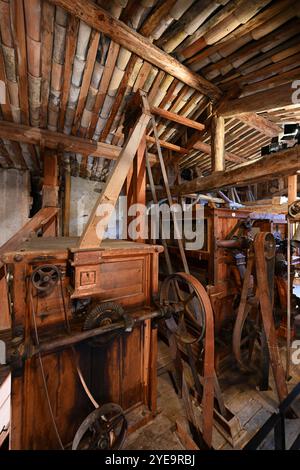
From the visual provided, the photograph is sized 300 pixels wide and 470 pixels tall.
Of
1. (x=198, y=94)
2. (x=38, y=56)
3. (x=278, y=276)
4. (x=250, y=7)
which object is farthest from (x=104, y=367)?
(x=198, y=94)

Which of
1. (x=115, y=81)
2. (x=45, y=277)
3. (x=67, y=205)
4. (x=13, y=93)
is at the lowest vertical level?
(x=45, y=277)

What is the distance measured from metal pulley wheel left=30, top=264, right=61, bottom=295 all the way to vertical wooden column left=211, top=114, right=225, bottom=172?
338 cm

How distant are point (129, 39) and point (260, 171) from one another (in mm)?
2544

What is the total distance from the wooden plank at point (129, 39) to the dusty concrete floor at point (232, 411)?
14.7 ft

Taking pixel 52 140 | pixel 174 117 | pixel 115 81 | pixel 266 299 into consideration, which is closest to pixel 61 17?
pixel 115 81

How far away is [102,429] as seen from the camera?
1.66 metres

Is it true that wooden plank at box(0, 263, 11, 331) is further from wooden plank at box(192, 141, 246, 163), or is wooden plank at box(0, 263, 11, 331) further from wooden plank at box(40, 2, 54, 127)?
wooden plank at box(192, 141, 246, 163)

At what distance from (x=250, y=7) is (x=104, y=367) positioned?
407 cm

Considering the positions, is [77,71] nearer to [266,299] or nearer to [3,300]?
[3,300]

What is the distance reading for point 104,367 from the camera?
6.47 ft

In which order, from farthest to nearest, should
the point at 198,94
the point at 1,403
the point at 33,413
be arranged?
the point at 198,94
the point at 1,403
the point at 33,413

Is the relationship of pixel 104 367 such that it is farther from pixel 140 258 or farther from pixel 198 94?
pixel 198 94

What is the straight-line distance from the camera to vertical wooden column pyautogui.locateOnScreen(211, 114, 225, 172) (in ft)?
11.8

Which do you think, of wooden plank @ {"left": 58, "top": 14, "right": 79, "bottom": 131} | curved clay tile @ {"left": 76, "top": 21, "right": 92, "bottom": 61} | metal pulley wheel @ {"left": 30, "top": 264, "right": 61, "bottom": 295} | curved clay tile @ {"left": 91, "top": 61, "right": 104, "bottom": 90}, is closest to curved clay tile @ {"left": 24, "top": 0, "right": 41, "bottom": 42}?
wooden plank @ {"left": 58, "top": 14, "right": 79, "bottom": 131}
